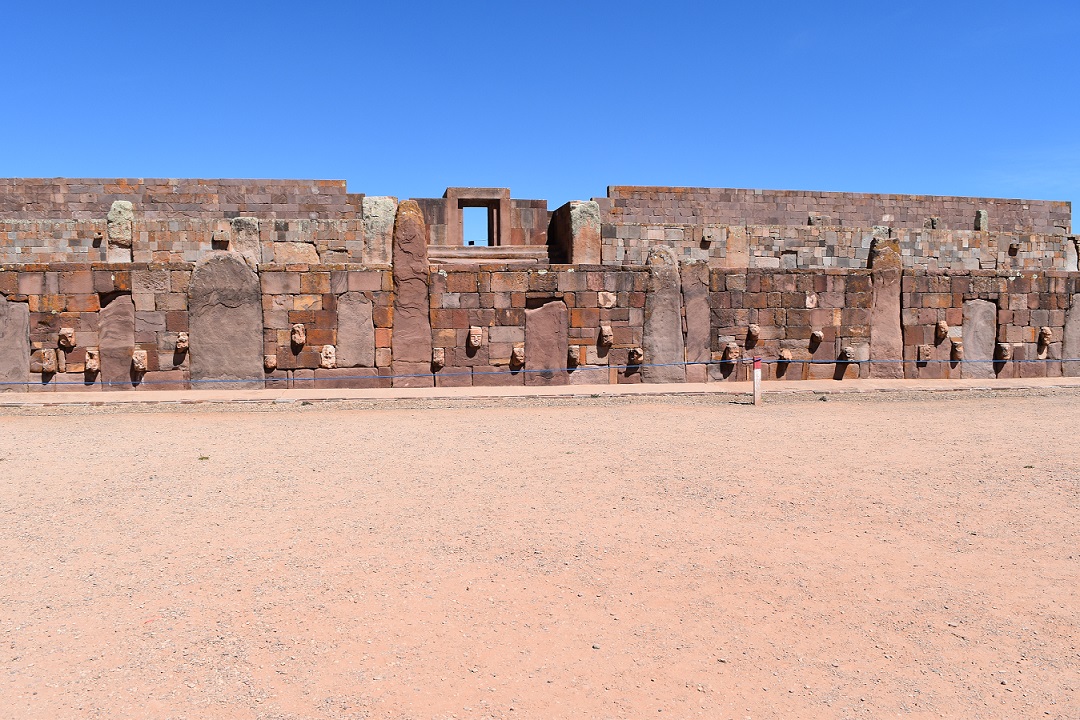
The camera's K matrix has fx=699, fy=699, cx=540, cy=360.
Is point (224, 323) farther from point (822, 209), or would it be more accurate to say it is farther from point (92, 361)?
point (822, 209)

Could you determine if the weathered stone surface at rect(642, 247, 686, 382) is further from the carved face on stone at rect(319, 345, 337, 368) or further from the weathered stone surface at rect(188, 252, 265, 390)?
the weathered stone surface at rect(188, 252, 265, 390)

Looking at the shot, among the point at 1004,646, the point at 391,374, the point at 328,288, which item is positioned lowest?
the point at 1004,646

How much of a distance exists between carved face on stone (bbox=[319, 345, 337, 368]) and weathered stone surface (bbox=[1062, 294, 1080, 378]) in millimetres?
11941

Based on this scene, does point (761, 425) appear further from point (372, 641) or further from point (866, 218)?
point (866, 218)

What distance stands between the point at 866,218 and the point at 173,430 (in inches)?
708

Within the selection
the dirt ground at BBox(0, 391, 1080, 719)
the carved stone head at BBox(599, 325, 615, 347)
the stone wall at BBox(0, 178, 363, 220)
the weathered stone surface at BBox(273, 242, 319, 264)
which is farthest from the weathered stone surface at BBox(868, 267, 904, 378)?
the stone wall at BBox(0, 178, 363, 220)

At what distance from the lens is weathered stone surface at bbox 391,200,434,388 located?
9812 mm

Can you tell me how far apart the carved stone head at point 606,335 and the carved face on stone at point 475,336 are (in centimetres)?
175

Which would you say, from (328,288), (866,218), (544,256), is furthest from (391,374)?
(866,218)

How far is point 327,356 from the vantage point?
9664 mm

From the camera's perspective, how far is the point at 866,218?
19.0m

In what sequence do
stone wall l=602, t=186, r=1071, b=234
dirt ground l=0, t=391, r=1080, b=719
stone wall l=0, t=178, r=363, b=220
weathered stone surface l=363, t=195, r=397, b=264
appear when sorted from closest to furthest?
dirt ground l=0, t=391, r=1080, b=719 → weathered stone surface l=363, t=195, r=397, b=264 → stone wall l=0, t=178, r=363, b=220 → stone wall l=602, t=186, r=1071, b=234

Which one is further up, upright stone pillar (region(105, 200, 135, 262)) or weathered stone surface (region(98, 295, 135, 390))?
upright stone pillar (region(105, 200, 135, 262))

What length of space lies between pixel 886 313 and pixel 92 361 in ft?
38.3
